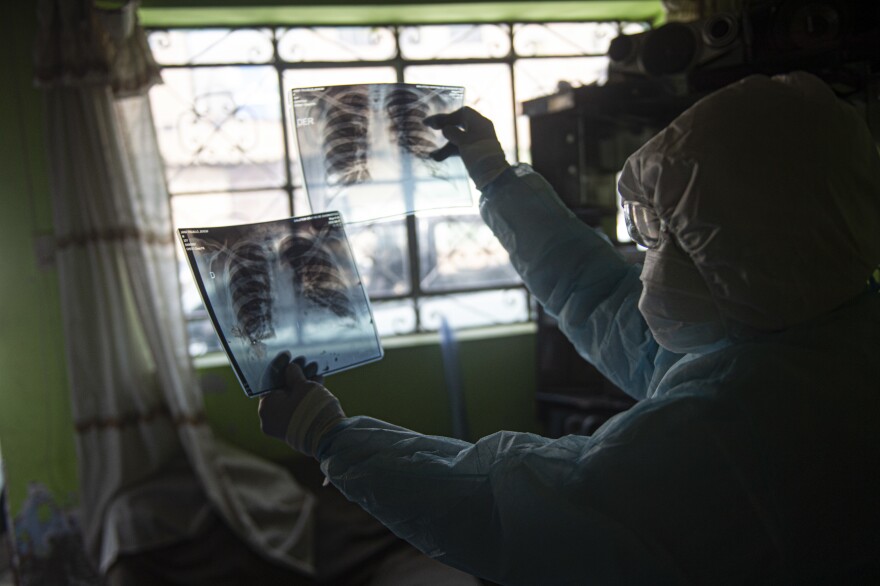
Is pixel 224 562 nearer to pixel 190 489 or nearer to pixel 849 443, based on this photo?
pixel 190 489

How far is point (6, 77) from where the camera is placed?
2.34 m

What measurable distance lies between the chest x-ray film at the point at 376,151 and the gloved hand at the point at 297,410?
0.34 metres

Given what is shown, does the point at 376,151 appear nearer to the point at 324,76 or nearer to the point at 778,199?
the point at 778,199

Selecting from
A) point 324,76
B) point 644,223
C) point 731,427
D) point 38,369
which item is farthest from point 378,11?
point 731,427

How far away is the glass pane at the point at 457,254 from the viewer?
114 inches

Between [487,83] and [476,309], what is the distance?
101 centimetres

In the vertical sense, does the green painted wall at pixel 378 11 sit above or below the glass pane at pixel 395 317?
above

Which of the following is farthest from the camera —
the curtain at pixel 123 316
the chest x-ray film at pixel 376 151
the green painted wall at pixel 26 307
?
the green painted wall at pixel 26 307

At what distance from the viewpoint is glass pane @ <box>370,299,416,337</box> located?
2.86m

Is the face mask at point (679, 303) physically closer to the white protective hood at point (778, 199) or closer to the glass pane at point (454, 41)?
the white protective hood at point (778, 199)

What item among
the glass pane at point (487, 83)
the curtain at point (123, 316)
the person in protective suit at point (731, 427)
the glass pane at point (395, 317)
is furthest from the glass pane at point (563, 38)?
the person in protective suit at point (731, 427)

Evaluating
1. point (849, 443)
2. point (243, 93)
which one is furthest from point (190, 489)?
point (849, 443)

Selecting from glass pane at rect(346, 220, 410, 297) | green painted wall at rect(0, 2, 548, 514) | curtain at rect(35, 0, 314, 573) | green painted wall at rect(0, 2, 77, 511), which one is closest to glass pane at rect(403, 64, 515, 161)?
glass pane at rect(346, 220, 410, 297)

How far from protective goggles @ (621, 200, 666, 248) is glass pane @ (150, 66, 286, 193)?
210cm
